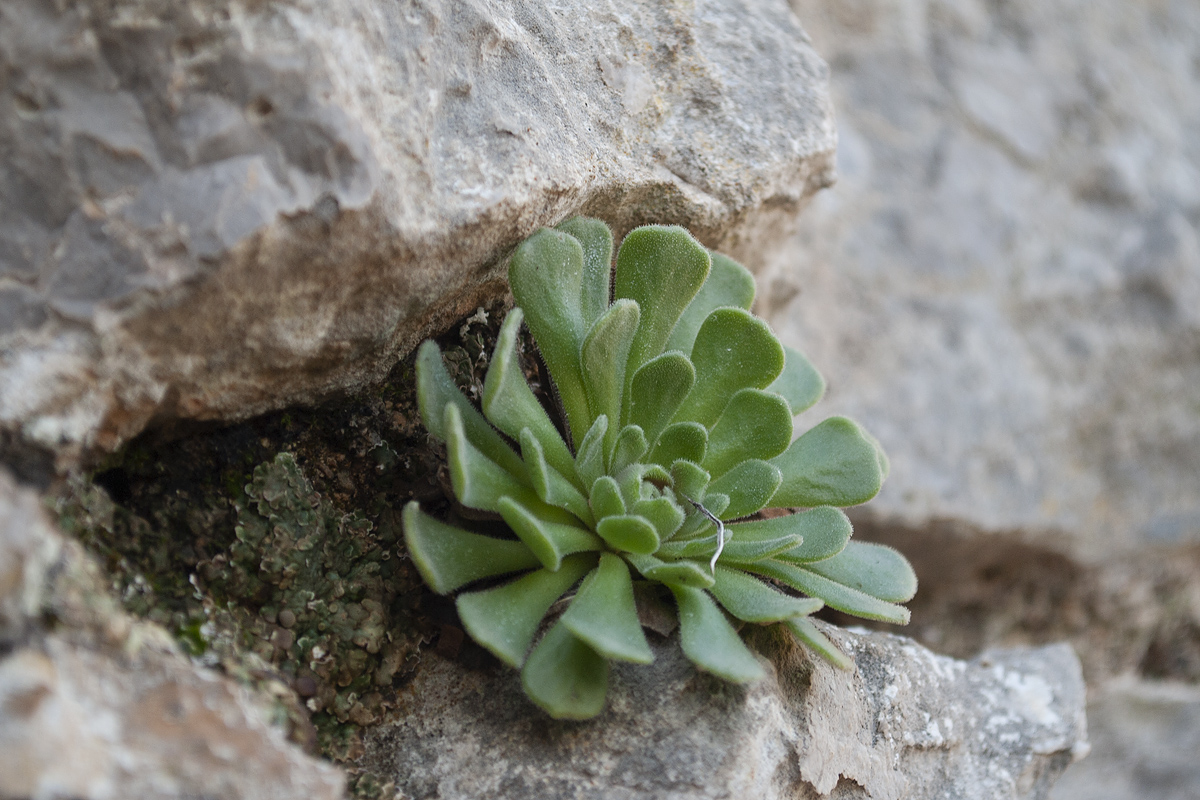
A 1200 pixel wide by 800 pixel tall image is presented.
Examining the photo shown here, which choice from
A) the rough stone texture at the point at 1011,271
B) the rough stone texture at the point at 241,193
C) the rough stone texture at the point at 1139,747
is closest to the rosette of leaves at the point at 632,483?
the rough stone texture at the point at 241,193

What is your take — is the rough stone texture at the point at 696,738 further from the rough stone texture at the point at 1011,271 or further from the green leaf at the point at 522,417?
the rough stone texture at the point at 1011,271

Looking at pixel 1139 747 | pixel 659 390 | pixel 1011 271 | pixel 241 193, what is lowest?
pixel 1139 747

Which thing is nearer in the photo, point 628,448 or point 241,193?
point 241,193

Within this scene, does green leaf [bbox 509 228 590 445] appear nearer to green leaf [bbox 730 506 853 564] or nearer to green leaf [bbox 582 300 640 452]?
green leaf [bbox 582 300 640 452]

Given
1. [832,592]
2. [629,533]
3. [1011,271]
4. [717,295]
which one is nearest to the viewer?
[629,533]

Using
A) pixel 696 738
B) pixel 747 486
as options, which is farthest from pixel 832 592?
pixel 696 738

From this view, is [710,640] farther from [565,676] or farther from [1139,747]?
[1139,747]
